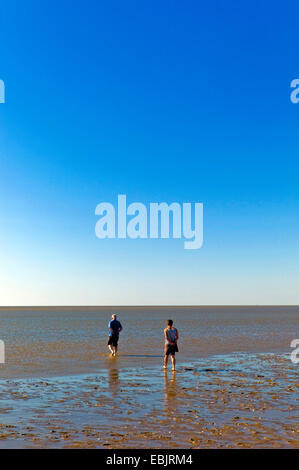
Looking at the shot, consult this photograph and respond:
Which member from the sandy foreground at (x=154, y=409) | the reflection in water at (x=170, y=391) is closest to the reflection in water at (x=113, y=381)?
the sandy foreground at (x=154, y=409)

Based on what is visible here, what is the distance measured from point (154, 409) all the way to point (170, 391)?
8.09 feet

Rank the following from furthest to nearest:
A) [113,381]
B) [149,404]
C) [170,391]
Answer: [113,381] < [170,391] < [149,404]

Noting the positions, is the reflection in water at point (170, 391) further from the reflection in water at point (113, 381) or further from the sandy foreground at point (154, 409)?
the reflection in water at point (113, 381)

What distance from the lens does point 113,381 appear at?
1554 centimetres

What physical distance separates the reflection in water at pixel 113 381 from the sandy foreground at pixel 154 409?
0.03 m

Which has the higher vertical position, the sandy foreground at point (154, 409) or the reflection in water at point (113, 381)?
the sandy foreground at point (154, 409)

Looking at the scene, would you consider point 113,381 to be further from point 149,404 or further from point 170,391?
point 149,404

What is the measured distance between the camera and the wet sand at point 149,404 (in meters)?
8.72

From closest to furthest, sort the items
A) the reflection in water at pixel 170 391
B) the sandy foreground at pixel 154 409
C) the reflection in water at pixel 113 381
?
the sandy foreground at pixel 154 409 < the reflection in water at pixel 170 391 < the reflection in water at pixel 113 381

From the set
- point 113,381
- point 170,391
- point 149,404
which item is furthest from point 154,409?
point 113,381

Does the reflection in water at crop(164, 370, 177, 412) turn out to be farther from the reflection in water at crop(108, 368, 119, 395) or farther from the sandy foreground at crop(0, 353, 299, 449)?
the reflection in water at crop(108, 368, 119, 395)

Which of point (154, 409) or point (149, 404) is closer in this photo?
point (154, 409)
